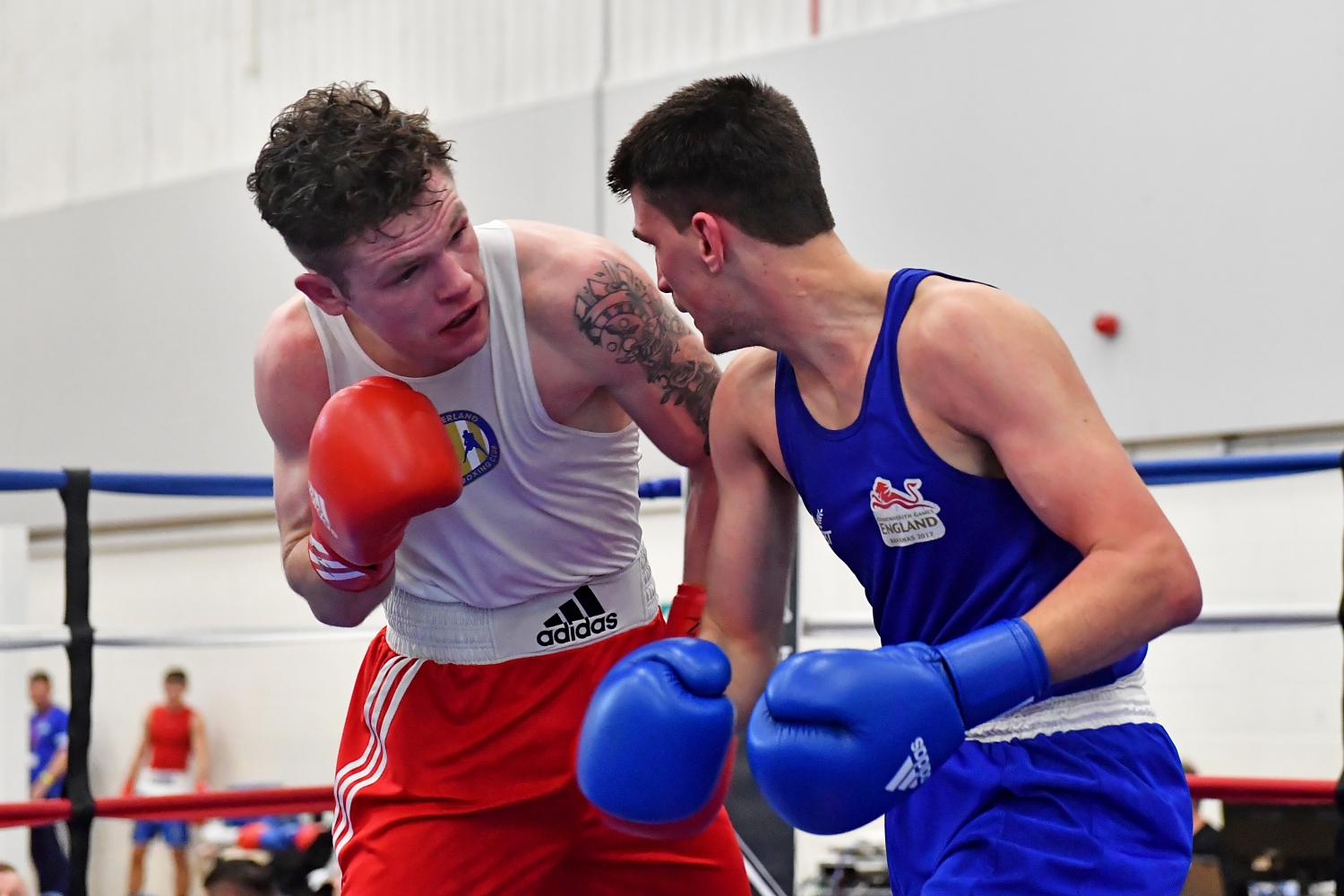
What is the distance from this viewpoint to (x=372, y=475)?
5.78 feet

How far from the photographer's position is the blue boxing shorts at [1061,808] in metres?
1.51

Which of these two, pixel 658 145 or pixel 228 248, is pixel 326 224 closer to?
pixel 658 145

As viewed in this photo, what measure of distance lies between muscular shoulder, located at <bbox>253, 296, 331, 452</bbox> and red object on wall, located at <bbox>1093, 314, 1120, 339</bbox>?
4.50 metres

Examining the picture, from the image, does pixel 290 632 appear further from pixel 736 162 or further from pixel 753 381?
pixel 736 162

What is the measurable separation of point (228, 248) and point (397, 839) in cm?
717

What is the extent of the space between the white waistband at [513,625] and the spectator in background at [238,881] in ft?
5.95

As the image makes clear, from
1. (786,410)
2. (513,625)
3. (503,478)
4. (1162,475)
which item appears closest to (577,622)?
(513,625)

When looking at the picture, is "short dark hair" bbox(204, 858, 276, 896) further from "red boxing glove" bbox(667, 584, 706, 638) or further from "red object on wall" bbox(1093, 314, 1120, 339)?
"red object on wall" bbox(1093, 314, 1120, 339)

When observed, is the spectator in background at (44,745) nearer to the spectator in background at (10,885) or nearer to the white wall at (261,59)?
the spectator in background at (10,885)

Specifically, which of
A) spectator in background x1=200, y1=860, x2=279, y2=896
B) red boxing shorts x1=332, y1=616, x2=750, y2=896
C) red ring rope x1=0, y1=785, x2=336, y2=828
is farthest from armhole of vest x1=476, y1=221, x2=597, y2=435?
spectator in background x1=200, y1=860, x2=279, y2=896

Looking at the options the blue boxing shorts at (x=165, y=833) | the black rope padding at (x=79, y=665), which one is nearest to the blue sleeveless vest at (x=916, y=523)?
the black rope padding at (x=79, y=665)

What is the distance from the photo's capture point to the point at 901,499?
160 centimetres

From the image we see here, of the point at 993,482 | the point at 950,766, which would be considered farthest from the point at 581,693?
the point at 993,482

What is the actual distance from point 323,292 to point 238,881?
2.18 meters
